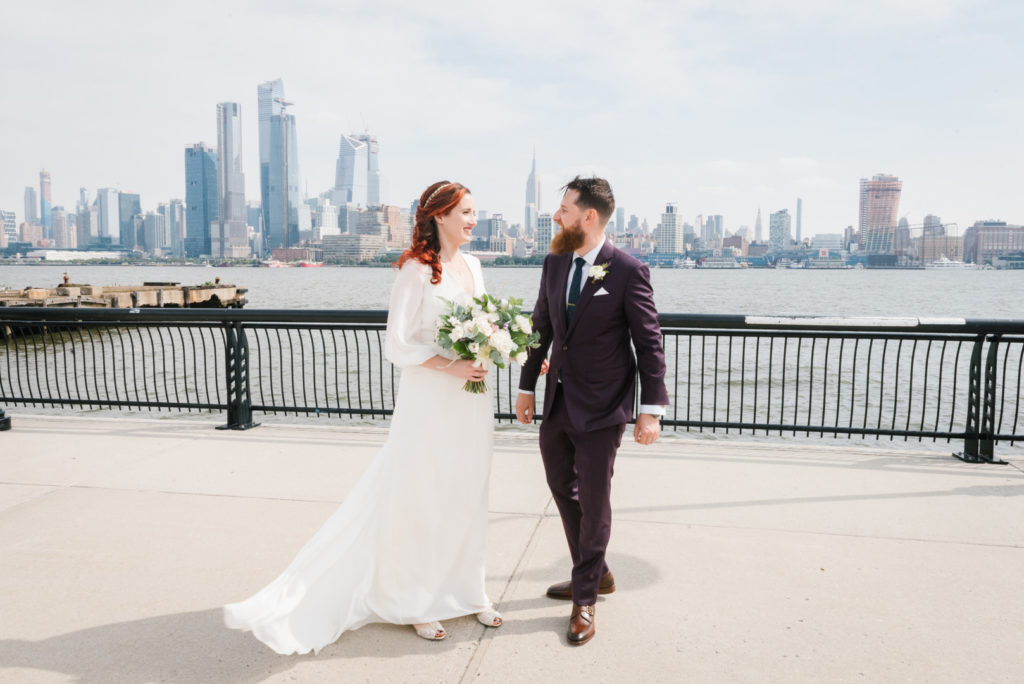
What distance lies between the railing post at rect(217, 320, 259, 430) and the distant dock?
30.4 metres

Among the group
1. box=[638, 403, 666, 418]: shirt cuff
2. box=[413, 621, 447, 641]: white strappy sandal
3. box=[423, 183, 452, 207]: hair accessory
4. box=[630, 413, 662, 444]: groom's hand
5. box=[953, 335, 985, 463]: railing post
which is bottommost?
box=[413, 621, 447, 641]: white strappy sandal

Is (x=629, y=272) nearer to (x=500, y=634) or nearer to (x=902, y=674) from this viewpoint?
(x=500, y=634)

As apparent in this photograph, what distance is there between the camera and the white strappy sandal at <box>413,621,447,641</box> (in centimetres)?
343

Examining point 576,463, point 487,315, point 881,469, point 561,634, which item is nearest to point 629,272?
point 487,315

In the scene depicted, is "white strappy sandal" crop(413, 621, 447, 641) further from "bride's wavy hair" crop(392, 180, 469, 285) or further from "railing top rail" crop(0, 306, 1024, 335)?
"railing top rail" crop(0, 306, 1024, 335)

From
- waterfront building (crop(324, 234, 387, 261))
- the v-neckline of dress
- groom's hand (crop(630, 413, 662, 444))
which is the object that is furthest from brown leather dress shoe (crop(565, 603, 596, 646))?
waterfront building (crop(324, 234, 387, 261))

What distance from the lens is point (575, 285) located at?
3582mm

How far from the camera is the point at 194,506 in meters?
5.19

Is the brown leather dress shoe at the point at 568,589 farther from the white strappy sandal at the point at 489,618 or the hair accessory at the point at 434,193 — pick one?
the hair accessory at the point at 434,193

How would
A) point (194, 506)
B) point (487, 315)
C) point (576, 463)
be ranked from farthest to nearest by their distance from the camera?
point (194, 506) → point (576, 463) → point (487, 315)

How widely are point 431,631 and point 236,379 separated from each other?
15.7 ft

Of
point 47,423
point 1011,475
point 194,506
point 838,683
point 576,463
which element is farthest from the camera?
point 47,423

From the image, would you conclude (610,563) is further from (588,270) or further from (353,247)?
(353,247)

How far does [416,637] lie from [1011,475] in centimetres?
500
